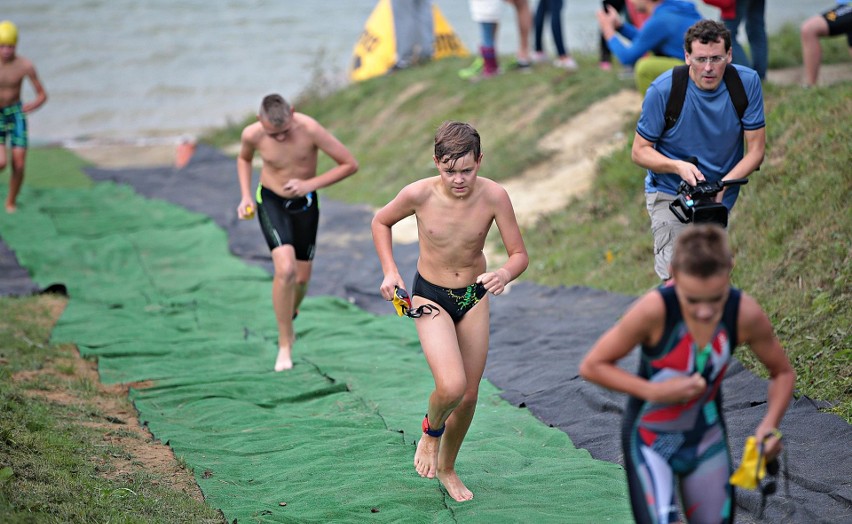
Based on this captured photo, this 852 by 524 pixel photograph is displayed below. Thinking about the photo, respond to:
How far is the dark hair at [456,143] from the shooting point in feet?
16.3

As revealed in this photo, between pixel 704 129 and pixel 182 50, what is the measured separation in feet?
102

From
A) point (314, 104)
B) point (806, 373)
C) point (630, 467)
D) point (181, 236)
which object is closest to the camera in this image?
point (630, 467)

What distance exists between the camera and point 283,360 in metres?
8.16

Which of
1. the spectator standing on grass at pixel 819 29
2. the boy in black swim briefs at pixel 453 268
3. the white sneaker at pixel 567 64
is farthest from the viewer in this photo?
the white sneaker at pixel 567 64

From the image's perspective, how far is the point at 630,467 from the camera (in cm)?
389

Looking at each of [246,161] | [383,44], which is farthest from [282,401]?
[383,44]

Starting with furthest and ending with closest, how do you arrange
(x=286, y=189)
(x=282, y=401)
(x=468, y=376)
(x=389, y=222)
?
(x=286, y=189), (x=282, y=401), (x=389, y=222), (x=468, y=376)

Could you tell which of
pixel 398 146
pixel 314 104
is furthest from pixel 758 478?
pixel 314 104

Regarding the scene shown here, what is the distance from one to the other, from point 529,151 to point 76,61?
23.7 meters

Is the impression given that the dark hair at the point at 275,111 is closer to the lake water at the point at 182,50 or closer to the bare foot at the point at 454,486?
the bare foot at the point at 454,486

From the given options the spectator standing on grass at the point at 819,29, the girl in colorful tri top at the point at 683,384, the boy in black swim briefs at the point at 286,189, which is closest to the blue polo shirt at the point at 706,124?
the girl in colorful tri top at the point at 683,384

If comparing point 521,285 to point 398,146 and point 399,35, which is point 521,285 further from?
point 399,35

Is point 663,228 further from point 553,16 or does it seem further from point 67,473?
point 553,16

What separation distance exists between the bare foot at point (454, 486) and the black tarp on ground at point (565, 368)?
109 centimetres
